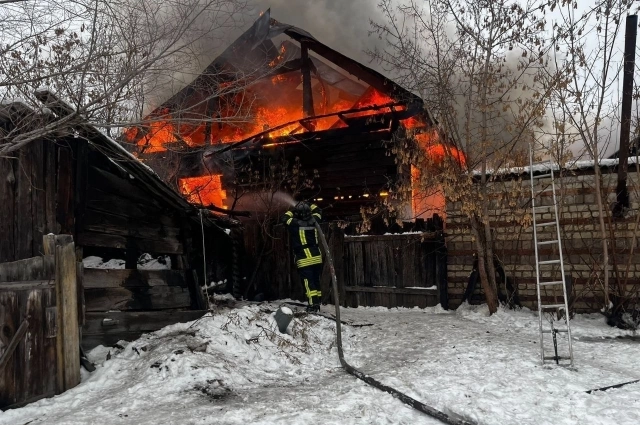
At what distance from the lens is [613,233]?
7234 millimetres

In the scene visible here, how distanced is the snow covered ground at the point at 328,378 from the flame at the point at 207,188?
7976 millimetres

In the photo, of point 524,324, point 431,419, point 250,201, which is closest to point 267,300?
point 250,201

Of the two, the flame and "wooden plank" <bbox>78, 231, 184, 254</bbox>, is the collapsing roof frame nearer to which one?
the flame

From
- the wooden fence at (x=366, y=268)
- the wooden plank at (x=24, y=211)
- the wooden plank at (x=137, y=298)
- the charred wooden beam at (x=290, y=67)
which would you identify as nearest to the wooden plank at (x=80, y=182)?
the wooden plank at (x=24, y=211)

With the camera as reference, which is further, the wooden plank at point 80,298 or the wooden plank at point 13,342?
the wooden plank at point 80,298

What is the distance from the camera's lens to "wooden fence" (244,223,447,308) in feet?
29.6

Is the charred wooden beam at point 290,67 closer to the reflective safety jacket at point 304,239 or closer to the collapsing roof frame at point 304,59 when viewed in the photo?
the collapsing roof frame at point 304,59

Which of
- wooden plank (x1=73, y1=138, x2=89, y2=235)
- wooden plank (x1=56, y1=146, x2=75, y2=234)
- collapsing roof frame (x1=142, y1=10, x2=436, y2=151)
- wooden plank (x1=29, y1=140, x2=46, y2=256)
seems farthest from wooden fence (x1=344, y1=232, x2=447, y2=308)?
wooden plank (x1=29, y1=140, x2=46, y2=256)

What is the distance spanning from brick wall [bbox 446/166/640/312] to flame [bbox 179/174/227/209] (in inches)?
330

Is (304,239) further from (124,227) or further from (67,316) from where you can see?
(67,316)

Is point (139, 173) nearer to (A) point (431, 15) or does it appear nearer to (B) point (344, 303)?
(B) point (344, 303)

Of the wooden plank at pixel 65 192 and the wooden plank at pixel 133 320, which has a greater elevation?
the wooden plank at pixel 65 192

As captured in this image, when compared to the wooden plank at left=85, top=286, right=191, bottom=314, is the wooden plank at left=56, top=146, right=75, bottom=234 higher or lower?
higher

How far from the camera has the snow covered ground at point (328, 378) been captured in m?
3.72
